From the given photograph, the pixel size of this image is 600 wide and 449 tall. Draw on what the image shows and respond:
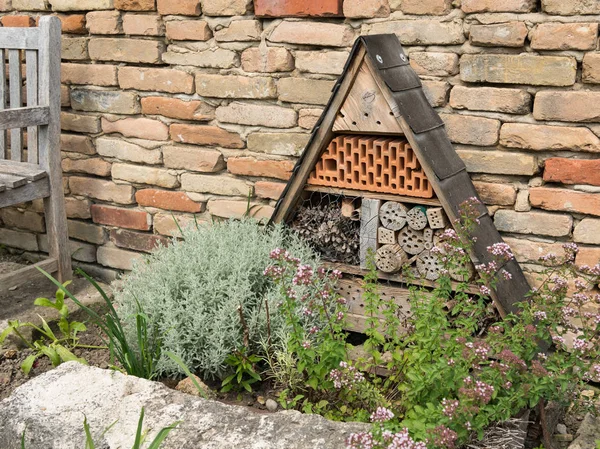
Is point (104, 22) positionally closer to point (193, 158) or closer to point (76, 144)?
point (76, 144)

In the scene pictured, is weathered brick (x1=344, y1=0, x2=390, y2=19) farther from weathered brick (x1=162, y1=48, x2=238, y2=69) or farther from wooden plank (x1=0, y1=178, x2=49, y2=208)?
wooden plank (x1=0, y1=178, x2=49, y2=208)

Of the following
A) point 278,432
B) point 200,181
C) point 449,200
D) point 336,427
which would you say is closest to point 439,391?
point 336,427

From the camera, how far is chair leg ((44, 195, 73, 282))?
13.5 feet

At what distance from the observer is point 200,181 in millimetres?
4004

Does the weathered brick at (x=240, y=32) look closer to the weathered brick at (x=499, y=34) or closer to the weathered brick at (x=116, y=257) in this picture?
the weathered brick at (x=499, y=34)

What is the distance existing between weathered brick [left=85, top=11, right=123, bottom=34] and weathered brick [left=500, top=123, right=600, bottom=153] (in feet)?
6.93

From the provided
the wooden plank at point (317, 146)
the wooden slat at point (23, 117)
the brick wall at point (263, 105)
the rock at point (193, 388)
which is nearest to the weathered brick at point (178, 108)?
the brick wall at point (263, 105)

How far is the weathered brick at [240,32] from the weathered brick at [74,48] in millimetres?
902

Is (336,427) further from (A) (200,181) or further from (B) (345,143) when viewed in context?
(A) (200,181)

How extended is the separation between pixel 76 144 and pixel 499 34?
8.09 feet

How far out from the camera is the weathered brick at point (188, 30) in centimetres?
380

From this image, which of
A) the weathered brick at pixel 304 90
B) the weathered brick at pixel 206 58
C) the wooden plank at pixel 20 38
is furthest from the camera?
the wooden plank at pixel 20 38

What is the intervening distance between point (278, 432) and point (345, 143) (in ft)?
4.22

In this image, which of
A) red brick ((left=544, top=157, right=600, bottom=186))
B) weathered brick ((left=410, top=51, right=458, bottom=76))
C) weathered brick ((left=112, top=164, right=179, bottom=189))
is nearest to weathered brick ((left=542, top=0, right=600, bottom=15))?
weathered brick ((left=410, top=51, right=458, bottom=76))
